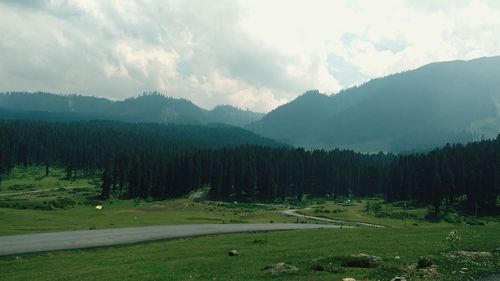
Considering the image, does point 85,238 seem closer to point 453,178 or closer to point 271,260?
point 271,260

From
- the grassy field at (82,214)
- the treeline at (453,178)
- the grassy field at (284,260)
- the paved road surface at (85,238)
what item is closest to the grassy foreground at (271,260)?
the grassy field at (284,260)

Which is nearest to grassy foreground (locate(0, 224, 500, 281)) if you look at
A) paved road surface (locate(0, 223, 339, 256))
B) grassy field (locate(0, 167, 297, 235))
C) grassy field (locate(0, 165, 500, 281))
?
grassy field (locate(0, 165, 500, 281))

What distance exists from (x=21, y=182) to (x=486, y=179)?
178 metres

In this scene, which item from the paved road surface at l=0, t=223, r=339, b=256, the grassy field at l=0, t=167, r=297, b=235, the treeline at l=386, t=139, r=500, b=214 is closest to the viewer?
the paved road surface at l=0, t=223, r=339, b=256

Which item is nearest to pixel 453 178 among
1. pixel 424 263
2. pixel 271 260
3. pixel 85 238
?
pixel 85 238

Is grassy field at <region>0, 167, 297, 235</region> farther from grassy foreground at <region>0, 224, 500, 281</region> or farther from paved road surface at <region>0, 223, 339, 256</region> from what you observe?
grassy foreground at <region>0, 224, 500, 281</region>

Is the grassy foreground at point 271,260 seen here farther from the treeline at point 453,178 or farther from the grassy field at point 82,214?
the treeline at point 453,178

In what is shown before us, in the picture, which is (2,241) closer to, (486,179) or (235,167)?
(486,179)

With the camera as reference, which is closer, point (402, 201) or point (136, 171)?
point (402, 201)

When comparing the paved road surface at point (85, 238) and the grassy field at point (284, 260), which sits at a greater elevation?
the grassy field at point (284, 260)

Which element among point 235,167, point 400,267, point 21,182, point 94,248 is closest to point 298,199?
point 235,167

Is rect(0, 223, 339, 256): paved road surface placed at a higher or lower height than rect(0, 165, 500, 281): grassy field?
lower

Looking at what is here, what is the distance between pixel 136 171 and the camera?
183000 mm

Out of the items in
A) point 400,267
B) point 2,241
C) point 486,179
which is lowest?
point 2,241
